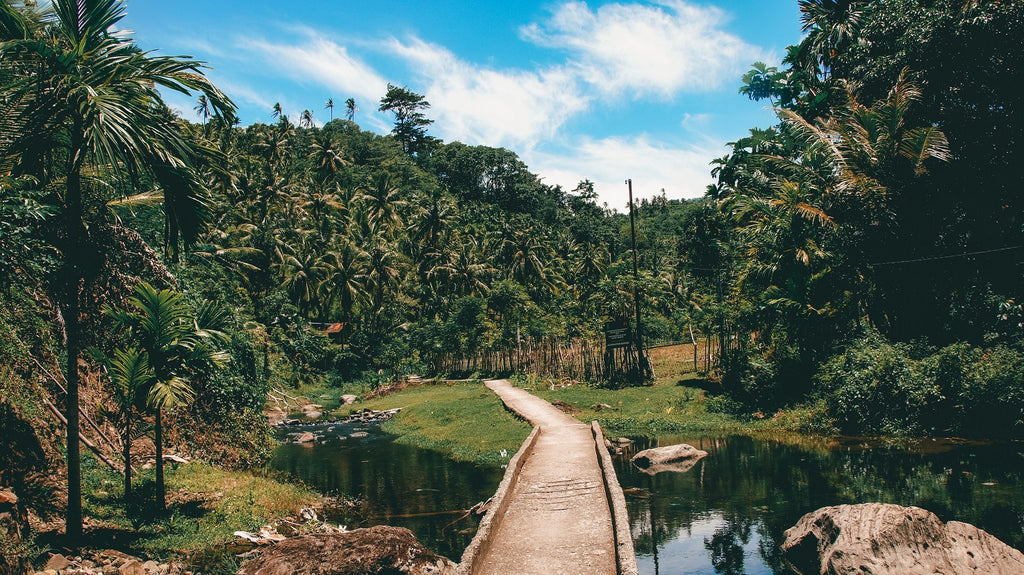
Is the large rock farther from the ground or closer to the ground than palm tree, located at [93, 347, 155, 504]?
closer to the ground

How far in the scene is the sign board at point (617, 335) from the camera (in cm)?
2755

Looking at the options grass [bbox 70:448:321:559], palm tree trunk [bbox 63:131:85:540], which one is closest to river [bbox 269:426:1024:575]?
grass [bbox 70:448:321:559]

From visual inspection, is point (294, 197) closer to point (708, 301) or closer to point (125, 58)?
point (708, 301)

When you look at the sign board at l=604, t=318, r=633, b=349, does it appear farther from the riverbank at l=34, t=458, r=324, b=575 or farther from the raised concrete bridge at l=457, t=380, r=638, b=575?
the riverbank at l=34, t=458, r=324, b=575

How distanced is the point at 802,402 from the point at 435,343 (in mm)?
26078

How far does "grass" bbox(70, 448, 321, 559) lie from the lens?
9188 millimetres

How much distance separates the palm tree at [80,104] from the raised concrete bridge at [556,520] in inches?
222

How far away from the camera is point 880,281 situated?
67.9 feet

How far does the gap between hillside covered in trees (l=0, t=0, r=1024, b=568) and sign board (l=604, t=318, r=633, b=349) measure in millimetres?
1406

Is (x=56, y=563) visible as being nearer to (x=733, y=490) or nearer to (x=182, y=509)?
(x=182, y=509)

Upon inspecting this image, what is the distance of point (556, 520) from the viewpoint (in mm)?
9578

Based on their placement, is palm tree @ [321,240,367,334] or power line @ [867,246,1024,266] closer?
power line @ [867,246,1024,266]

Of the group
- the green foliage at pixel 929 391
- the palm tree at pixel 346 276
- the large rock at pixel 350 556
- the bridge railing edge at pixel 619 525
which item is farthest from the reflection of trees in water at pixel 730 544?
the palm tree at pixel 346 276

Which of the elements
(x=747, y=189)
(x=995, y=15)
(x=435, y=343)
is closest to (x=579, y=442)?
(x=995, y=15)
